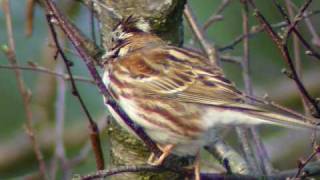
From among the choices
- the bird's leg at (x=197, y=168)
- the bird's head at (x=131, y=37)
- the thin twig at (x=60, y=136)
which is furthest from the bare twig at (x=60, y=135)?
the bird's leg at (x=197, y=168)

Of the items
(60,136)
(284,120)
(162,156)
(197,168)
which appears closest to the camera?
(284,120)

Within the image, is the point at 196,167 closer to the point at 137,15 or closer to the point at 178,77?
the point at 178,77

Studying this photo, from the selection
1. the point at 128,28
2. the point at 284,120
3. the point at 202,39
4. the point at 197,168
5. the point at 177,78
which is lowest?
the point at 197,168

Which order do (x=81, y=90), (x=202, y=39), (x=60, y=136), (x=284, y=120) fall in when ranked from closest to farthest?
(x=284, y=120), (x=202, y=39), (x=60, y=136), (x=81, y=90)

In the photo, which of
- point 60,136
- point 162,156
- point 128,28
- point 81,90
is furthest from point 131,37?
point 81,90

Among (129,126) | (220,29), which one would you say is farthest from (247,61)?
(220,29)

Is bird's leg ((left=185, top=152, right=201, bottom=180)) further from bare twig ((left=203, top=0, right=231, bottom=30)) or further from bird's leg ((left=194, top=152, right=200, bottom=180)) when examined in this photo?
bare twig ((left=203, top=0, right=231, bottom=30))

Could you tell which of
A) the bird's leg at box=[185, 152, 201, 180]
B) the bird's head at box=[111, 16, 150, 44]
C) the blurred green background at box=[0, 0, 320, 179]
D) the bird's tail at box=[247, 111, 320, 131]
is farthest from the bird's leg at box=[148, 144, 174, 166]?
the blurred green background at box=[0, 0, 320, 179]
